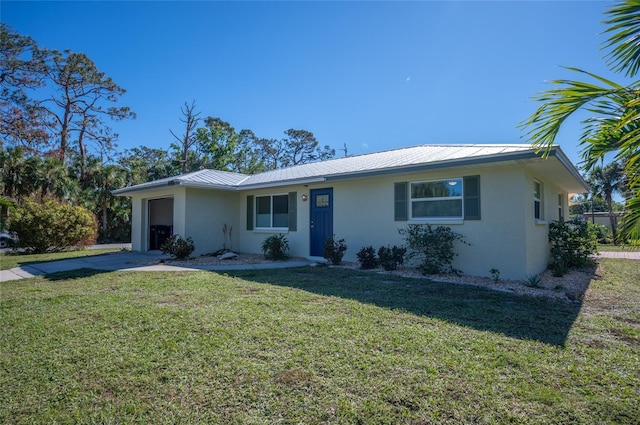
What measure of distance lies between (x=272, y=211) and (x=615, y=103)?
10.6 metres

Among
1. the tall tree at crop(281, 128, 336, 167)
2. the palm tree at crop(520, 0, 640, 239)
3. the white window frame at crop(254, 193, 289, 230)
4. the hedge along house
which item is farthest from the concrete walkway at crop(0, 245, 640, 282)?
the tall tree at crop(281, 128, 336, 167)

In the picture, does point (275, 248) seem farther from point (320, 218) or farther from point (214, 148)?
point (214, 148)

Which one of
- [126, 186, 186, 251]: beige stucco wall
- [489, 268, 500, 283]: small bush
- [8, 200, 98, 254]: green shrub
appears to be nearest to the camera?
[489, 268, 500, 283]: small bush

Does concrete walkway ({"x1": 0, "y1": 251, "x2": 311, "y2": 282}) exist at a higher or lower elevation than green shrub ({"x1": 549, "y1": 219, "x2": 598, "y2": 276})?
lower

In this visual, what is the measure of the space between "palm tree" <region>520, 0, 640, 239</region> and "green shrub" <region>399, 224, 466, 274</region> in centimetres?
463

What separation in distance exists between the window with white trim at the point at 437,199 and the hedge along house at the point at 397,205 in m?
0.02

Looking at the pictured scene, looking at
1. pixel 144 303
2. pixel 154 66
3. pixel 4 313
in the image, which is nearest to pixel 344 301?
pixel 144 303

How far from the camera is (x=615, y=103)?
2.76 m

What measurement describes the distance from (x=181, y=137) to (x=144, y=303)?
85.9ft

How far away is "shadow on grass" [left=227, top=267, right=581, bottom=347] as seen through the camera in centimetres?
411

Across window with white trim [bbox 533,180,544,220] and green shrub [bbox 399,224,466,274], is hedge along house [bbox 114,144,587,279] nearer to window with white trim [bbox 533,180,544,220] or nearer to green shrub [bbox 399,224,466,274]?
window with white trim [bbox 533,180,544,220]

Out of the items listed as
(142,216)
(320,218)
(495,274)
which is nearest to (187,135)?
(142,216)

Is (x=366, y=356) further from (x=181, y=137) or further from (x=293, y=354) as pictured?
(x=181, y=137)

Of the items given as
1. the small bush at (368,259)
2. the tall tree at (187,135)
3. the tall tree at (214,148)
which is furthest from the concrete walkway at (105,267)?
the tall tree at (214,148)
